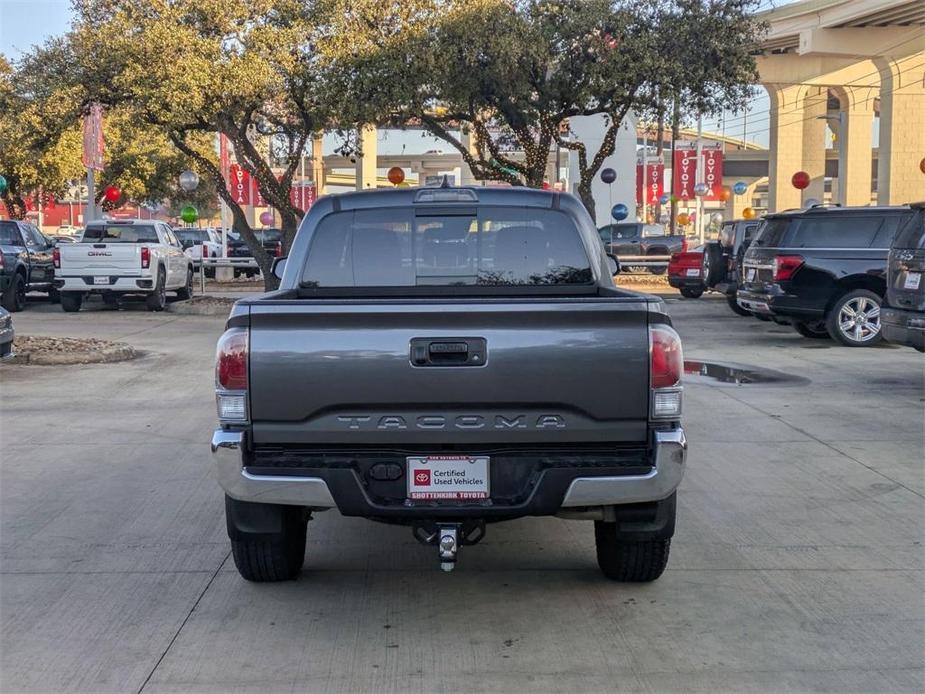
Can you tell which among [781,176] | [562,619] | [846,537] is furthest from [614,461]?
[781,176]

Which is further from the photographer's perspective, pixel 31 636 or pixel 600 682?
pixel 31 636

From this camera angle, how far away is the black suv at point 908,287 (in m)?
11.4

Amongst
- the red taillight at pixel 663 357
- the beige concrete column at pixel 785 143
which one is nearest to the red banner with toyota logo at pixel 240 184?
the beige concrete column at pixel 785 143

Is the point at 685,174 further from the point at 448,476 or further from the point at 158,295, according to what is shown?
the point at 448,476

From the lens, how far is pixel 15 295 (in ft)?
75.2

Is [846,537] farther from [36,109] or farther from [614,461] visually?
[36,109]

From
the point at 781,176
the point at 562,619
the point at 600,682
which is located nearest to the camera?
the point at 600,682

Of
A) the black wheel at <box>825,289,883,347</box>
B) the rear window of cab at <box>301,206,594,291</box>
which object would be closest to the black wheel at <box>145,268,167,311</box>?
the black wheel at <box>825,289,883,347</box>

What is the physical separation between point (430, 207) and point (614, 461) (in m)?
2.02

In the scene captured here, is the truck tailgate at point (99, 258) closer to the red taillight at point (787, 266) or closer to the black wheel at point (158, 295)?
the black wheel at point (158, 295)

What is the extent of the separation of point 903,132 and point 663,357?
3417 cm

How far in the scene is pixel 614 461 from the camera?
493 cm

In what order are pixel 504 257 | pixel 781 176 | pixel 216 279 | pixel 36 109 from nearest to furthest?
pixel 504 257 < pixel 36 109 < pixel 216 279 < pixel 781 176

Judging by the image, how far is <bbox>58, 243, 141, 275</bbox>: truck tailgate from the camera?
72.4ft
